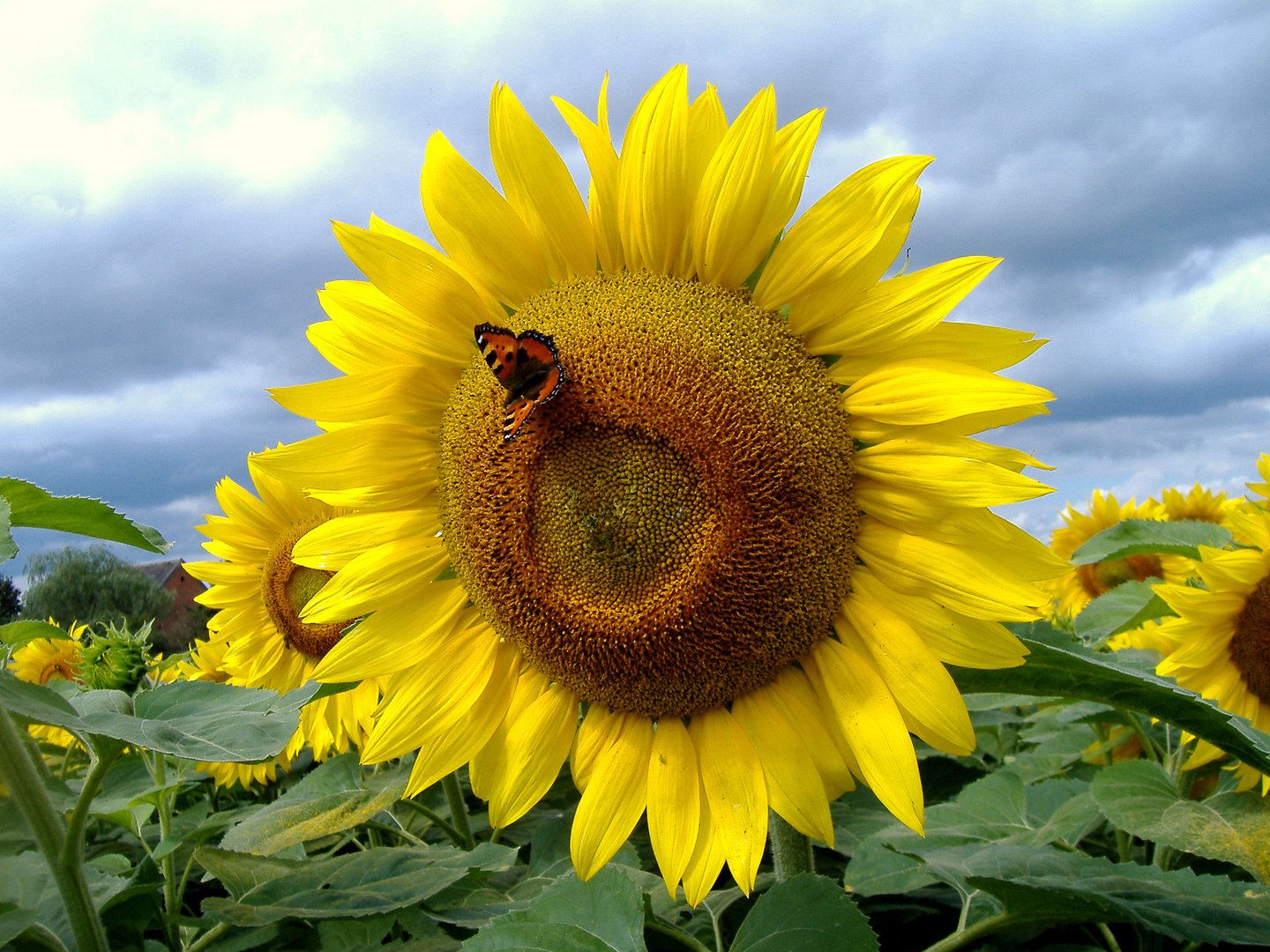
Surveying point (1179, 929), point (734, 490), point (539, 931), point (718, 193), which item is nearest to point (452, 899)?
point (539, 931)

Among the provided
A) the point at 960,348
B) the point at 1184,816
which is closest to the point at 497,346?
the point at 960,348

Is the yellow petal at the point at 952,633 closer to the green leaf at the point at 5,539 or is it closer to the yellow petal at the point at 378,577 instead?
the yellow petal at the point at 378,577

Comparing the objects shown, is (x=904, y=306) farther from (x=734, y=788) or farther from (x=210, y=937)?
(x=210, y=937)

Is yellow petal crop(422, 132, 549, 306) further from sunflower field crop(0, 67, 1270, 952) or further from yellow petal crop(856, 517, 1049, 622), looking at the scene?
yellow petal crop(856, 517, 1049, 622)

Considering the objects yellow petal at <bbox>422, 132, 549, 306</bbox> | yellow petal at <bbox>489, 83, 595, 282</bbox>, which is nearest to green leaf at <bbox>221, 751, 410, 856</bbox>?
yellow petal at <bbox>422, 132, 549, 306</bbox>

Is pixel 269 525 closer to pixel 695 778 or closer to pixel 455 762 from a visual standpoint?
pixel 455 762

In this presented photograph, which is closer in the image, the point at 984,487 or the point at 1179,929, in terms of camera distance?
the point at 984,487
